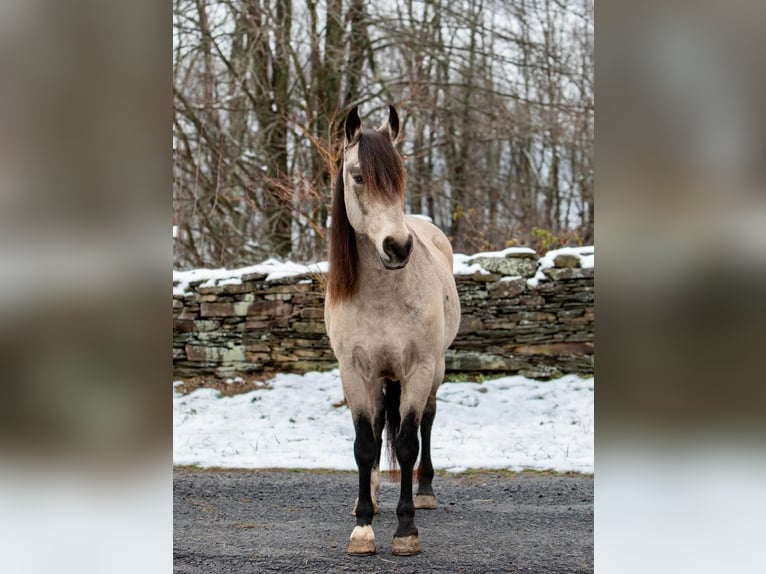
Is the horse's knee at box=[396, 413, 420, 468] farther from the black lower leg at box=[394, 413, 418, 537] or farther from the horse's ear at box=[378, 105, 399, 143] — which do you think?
the horse's ear at box=[378, 105, 399, 143]

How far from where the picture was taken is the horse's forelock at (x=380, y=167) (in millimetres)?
3125

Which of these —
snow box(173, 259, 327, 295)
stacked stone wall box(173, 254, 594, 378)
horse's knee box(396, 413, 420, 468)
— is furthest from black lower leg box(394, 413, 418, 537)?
snow box(173, 259, 327, 295)

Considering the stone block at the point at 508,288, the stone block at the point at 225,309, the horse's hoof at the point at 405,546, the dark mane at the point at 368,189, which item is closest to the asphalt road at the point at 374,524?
the horse's hoof at the point at 405,546

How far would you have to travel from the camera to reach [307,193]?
792 centimetres

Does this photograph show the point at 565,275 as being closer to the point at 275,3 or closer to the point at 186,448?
the point at 186,448

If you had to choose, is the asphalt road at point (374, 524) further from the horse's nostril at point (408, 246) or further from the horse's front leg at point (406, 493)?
the horse's nostril at point (408, 246)

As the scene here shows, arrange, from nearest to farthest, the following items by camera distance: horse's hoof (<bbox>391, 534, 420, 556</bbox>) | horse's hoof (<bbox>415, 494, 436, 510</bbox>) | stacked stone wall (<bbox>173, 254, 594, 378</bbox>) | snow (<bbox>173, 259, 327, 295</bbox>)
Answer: horse's hoof (<bbox>391, 534, 420, 556</bbox>)
horse's hoof (<bbox>415, 494, 436, 510</bbox>)
stacked stone wall (<bbox>173, 254, 594, 378</bbox>)
snow (<bbox>173, 259, 327, 295</bbox>)

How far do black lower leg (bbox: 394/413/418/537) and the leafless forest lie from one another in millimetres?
6169

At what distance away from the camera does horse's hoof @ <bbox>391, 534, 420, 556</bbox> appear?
3.35 meters
